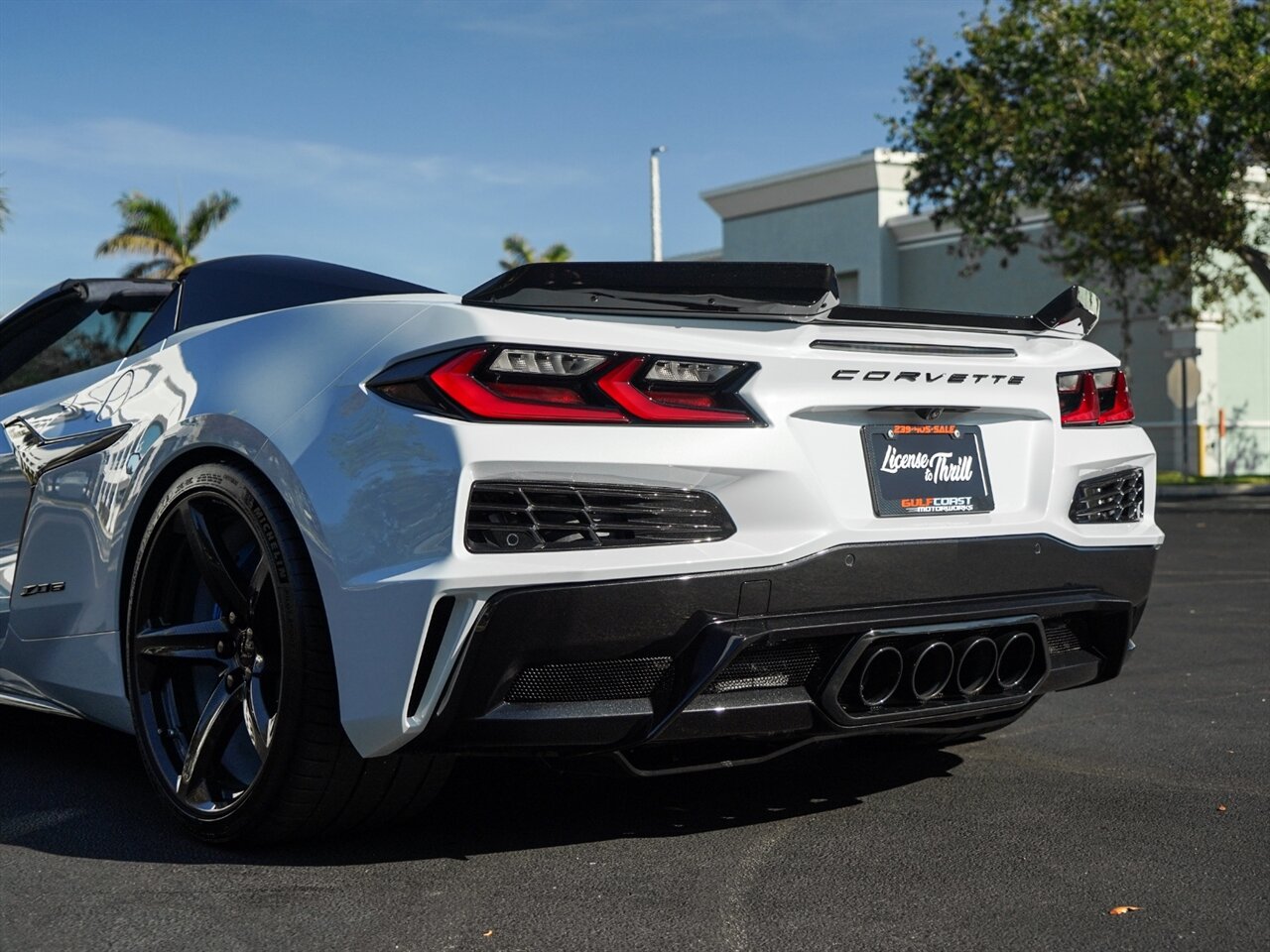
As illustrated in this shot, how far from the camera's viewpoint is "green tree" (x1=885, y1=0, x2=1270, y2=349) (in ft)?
73.9

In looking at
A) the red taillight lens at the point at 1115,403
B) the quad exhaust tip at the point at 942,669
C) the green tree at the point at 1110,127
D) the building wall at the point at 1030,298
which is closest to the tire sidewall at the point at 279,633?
the quad exhaust tip at the point at 942,669

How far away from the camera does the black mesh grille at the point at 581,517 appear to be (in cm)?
286

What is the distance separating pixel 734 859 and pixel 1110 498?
4.27 feet

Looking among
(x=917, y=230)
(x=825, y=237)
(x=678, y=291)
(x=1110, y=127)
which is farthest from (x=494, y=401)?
(x=825, y=237)

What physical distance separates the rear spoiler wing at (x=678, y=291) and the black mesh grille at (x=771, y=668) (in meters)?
0.69

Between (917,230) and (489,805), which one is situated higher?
(917,230)

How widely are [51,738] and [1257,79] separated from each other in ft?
69.2

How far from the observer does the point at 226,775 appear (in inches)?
135

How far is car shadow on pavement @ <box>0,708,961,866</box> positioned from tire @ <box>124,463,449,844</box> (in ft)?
0.31

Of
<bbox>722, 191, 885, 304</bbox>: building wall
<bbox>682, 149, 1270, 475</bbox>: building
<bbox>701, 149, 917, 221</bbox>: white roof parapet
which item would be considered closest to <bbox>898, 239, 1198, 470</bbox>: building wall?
<bbox>682, 149, 1270, 475</bbox>: building

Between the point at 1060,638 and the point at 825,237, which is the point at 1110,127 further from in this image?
the point at 1060,638

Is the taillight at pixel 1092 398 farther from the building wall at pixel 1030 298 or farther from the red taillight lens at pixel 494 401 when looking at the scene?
the building wall at pixel 1030 298

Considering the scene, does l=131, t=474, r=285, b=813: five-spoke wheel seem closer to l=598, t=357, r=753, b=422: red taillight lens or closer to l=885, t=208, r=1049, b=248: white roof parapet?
l=598, t=357, r=753, b=422: red taillight lens

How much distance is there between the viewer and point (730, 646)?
2953 millimetres
